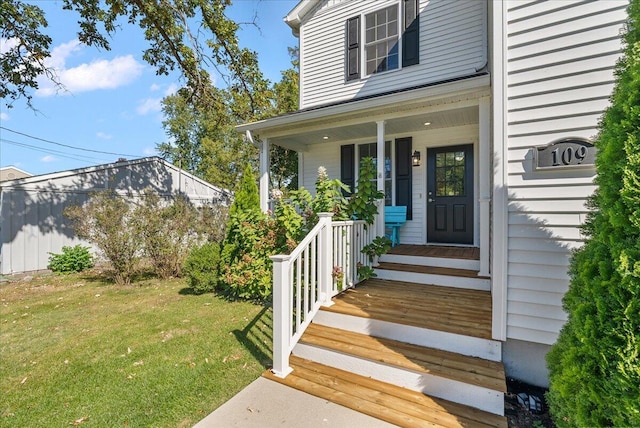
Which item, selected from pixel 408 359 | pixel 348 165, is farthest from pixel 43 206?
→ pixel 408 359

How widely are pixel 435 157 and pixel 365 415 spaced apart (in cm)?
518

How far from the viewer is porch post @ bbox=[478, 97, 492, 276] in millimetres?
3889

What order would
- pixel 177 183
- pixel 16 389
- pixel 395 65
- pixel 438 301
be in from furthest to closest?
pixel 177 183
pixel 395 65
pixel 438 301
pixel 16 389

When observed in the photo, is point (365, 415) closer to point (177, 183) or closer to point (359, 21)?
point (359, 21)

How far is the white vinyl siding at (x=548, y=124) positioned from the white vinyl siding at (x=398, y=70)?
12.6 ft

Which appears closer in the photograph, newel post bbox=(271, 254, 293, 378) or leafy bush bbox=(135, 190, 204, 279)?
newel post bbox=(271, 254, 293, 378)

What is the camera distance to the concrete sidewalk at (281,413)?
6.91 ft

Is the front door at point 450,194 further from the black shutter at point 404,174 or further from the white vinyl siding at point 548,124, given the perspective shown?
the white vinyl siding at point 548,124

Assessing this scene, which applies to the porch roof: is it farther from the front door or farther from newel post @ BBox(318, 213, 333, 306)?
newel post @ BBox(318, 213, 333, 306)

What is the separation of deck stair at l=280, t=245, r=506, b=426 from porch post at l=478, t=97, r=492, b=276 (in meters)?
0.58

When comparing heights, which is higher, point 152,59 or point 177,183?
point 152,59

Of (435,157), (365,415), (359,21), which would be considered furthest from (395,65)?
(365,415)

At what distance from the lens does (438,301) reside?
3.43 m

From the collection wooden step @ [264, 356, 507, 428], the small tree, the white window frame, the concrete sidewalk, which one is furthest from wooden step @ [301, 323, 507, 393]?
the white window frame
